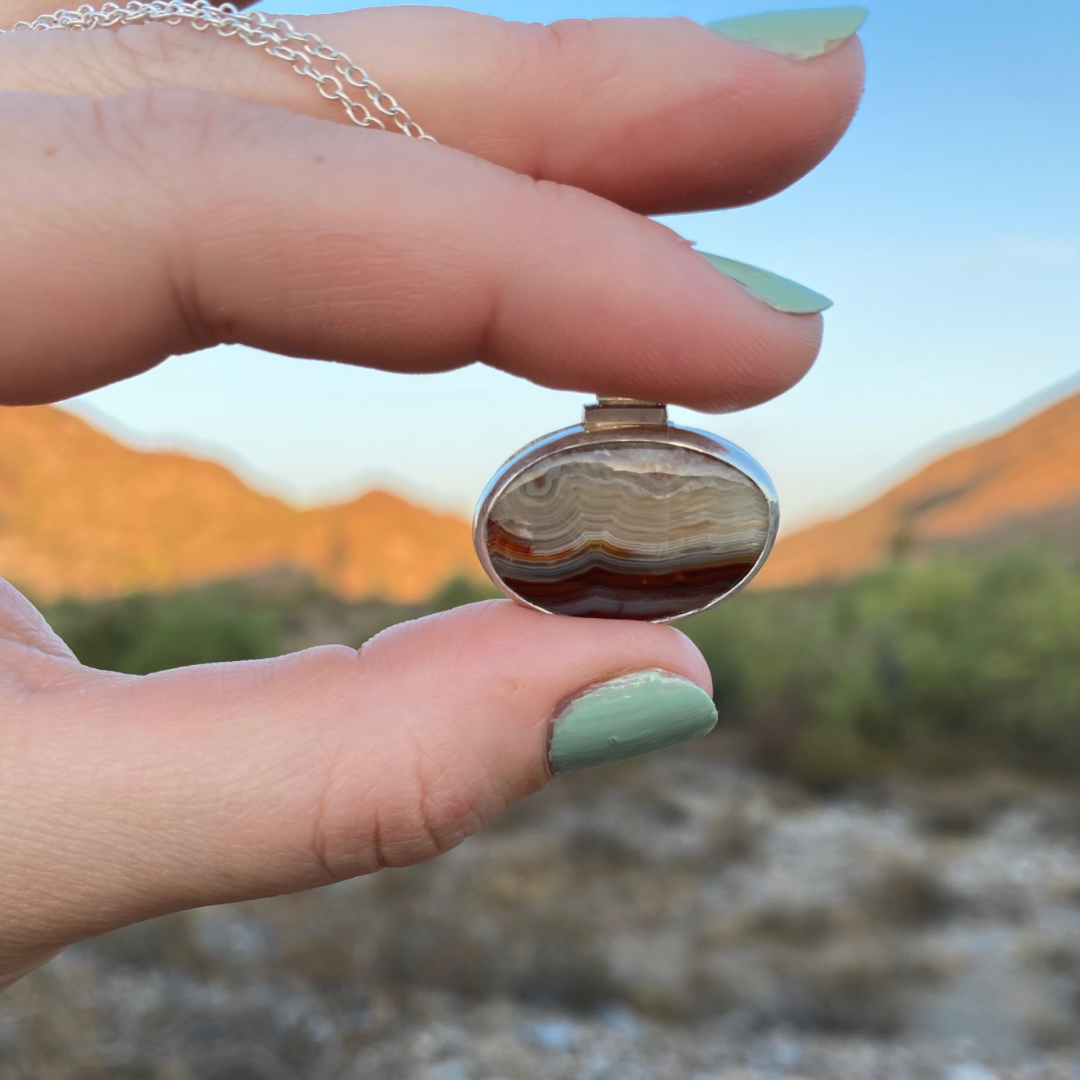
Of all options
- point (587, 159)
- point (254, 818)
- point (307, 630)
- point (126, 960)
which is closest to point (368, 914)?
point (126, 960)

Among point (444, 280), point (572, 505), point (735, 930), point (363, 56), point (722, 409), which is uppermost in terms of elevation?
point (363, 56)

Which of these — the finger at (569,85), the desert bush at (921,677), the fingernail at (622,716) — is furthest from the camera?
the desert bush at (921,677)

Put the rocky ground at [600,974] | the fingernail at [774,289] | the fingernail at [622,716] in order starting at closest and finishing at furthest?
the fingernail at [622,716] < the fingernail at [774,289] < the rocky ground at [600,974]

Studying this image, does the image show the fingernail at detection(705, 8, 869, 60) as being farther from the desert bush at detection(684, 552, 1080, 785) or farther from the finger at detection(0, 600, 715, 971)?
the desert bush at detection(684, 552, 1080, 785)

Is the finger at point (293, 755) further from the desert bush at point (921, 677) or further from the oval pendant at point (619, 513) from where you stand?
the desert bush at point (921, 677)

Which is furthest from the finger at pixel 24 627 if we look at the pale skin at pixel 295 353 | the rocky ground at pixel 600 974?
the rocky ground at pixel 600 974

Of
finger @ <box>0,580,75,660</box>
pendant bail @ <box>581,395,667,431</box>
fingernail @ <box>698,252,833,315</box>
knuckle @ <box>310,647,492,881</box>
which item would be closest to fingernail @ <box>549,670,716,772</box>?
knuckle @ <box>310,647,492,881</box>

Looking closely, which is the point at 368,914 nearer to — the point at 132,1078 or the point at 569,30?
the point at 132,1078
